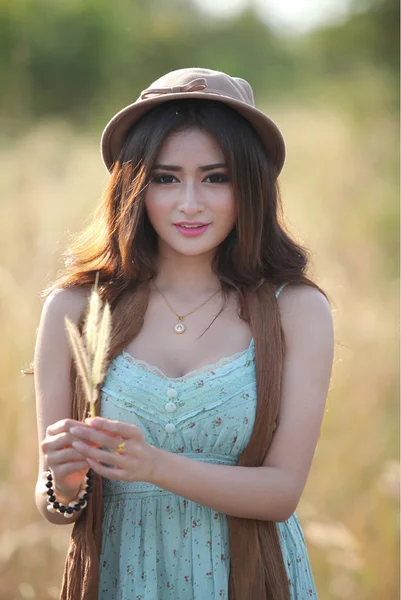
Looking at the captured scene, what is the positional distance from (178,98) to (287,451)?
935 mm

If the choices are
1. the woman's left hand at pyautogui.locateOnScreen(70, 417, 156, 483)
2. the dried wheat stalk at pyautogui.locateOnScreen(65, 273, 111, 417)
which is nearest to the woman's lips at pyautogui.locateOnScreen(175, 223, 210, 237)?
the dried wheat stalk at pyautogui.locateOnScreen(65, 273, 111, 417)

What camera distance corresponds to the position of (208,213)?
237cm

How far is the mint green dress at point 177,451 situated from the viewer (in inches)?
89.0

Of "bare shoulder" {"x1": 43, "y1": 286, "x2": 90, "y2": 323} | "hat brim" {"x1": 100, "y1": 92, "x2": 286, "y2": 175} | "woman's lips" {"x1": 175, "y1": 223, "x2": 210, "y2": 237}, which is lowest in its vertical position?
"bare shoulder" {"x1": 43, "y1": 286, "x2": 90, "y2": 323}

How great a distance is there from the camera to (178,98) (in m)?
2.41

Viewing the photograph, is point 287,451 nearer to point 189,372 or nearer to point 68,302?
point 189,372

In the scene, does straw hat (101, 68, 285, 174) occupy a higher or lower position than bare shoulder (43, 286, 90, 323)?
higher

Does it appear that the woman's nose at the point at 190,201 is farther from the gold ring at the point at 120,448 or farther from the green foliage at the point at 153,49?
the green foliage at the point at 153,49

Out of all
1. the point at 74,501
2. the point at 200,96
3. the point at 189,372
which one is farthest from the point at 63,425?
the point at 200,96

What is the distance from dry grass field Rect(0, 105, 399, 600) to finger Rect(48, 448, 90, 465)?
1.00 meters

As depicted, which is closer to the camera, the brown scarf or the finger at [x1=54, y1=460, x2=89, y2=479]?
the finger at [x1=54, y1=460, x2=89, y2=479]

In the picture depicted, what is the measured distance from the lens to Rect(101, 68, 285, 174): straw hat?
238cm

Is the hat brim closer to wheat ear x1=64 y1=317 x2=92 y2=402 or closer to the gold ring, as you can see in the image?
wheat ear x1=64 y1=317 x2=92 y2=402

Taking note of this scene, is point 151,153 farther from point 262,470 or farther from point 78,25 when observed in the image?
point 78,25
